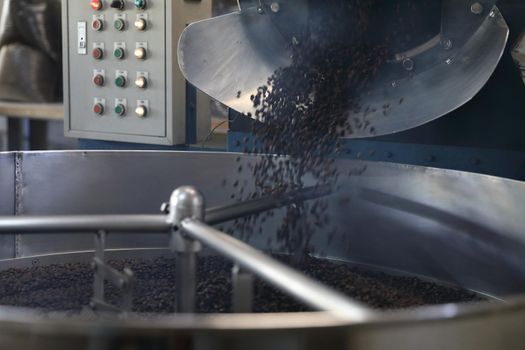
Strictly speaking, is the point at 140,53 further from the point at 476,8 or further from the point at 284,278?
the point at 284,278

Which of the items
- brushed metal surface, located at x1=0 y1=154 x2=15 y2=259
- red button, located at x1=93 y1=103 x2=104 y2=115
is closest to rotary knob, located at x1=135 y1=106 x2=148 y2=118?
red button, located at x1=93 y1=103 x2=104 y2=115

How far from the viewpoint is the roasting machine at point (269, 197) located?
124 centimetres

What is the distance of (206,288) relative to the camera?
4.88 ft

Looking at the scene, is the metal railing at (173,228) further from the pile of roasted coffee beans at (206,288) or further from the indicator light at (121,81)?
the indicator light at (121,81)

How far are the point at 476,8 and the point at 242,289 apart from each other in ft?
2.91

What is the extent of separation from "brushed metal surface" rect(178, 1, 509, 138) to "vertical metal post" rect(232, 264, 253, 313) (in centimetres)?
76

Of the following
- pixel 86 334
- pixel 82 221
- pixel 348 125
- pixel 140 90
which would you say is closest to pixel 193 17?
pixel 140 90

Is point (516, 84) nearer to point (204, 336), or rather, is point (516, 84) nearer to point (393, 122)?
point (393, 122)

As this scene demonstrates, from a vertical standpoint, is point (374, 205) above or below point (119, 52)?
below

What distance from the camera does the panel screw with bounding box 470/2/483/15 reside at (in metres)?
1.55

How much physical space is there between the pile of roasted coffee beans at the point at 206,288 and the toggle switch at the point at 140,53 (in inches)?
35.9

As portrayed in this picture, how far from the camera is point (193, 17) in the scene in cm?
249

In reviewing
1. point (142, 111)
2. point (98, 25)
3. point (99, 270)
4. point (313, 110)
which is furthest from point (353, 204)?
point (98, 25)

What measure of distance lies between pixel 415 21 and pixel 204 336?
4.03 ft
